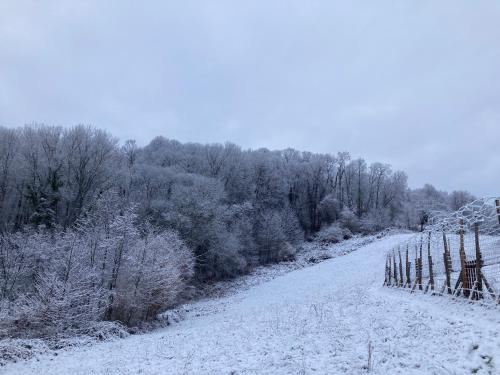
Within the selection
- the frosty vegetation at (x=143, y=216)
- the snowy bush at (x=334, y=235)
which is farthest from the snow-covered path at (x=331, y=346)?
the snowy bush at (x=334, y=235)

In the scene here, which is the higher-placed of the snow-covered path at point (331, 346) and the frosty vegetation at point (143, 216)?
the frosty vegetation at point (143, 216)

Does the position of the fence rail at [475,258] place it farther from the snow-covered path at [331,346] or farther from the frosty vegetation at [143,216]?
the frosty vegetation at [143,216]

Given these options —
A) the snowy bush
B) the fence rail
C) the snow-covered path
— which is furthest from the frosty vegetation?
the fence rail

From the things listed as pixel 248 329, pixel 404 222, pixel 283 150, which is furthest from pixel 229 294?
pixel 283 150

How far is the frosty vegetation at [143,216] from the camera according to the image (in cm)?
2219

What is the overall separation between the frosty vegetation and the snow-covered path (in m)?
6.53

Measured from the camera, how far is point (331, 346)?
1079cm

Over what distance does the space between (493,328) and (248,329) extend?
9.02 metres

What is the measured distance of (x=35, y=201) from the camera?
40.3 meters

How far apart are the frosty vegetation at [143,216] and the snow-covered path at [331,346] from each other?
257 inches

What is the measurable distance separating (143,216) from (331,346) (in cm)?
3443

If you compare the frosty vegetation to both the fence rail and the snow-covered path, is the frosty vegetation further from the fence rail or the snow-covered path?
the fence rail

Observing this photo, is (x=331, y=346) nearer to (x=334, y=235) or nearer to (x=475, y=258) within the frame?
(x=475, y=258)

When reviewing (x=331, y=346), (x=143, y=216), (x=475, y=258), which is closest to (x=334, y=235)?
(x=143, y=216)
